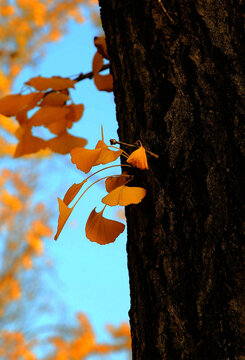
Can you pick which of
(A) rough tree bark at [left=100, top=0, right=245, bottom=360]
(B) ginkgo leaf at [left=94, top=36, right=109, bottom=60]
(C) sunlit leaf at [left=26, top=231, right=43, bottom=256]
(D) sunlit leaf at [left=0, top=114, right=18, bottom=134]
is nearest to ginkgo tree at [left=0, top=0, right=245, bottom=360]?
(A) rough tree bark at [left=100, top=0, right=245, bottom=360]

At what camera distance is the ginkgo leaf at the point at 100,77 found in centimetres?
99

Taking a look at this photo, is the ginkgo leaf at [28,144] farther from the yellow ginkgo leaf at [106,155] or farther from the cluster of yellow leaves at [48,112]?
the yellow ginkgo leaf at [106,155]

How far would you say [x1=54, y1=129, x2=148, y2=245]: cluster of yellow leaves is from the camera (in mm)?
527

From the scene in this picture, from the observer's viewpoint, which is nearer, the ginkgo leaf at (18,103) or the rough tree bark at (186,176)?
the rough tree bark at (186,176)

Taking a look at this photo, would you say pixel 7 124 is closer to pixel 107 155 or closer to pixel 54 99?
pixel 54 99

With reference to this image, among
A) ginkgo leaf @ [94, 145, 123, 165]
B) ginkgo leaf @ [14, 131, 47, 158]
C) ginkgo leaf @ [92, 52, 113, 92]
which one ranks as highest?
ginkgo leaf @ [92, 52, 113, 92]

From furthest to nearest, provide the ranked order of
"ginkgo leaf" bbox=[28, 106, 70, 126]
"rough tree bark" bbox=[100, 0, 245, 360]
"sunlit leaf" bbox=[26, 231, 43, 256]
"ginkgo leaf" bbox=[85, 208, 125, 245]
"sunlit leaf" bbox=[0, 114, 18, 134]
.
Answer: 1. "sunlit leaf" bbox=[26, 231, 43, 256]
2. "sunlit leaf" bbox=[0, 114, 18, 134]
3. "ginkgo leaf" bbox=[28, 106, 70, 126]
4. "ginkgo leaf" bbox=[85, 208, 125, 245]
5. "rough tree bark" bbox=[100, 0, 245, 360]

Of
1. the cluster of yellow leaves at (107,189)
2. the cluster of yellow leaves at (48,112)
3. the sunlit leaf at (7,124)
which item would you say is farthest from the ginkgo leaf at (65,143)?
Result: the sunlit leaf at (7,124)

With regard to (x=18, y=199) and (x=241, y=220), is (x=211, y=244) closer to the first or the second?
(x=241, y=220)

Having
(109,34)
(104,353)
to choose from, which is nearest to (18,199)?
(104,353)

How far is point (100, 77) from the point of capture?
100cm

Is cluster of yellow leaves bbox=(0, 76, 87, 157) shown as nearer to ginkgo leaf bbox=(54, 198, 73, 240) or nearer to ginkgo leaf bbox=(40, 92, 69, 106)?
ginkgo leaf bbox=(40, 92, 69, 106)

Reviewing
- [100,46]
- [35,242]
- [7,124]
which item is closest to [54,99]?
[100,46]

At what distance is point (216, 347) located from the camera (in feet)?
1.53
